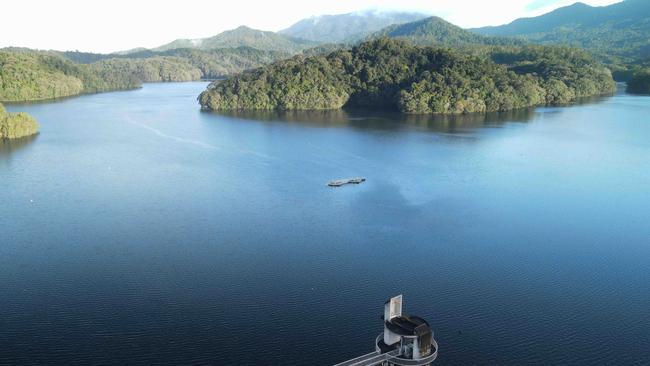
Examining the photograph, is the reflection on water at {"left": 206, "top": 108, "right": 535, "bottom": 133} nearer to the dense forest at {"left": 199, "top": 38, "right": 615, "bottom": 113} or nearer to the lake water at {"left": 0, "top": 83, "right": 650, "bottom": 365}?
the dense forest at {"left": 199, "top": 38, "right": 615, "bottom": 113}

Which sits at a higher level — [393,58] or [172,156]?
[393,58]

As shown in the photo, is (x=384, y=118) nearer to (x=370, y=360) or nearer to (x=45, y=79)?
(x=370, y=360)

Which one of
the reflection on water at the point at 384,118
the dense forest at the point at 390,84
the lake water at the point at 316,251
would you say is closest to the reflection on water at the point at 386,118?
the reflection on water at the point at 384,118

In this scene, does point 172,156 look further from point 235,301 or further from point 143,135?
point 235,301

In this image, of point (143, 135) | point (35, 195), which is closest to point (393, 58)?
point (143, 135)

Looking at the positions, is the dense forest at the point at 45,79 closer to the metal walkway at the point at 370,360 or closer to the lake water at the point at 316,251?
the lake water at the point at 316,251

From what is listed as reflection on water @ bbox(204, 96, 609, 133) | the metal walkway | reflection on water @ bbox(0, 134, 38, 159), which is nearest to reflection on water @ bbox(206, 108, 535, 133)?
reflection on water @ bbox(204, 96, 609, 133)
